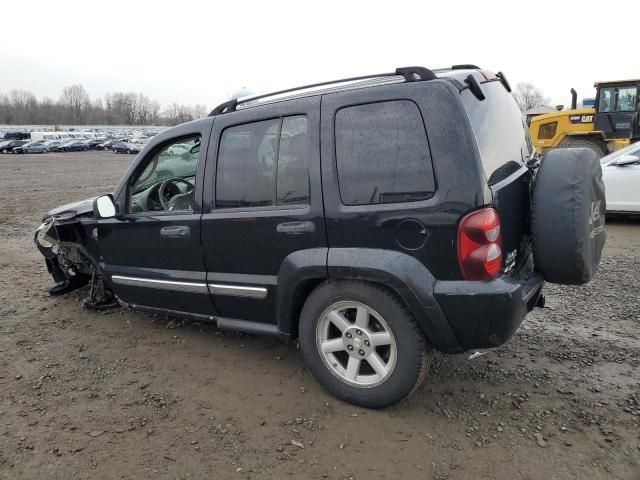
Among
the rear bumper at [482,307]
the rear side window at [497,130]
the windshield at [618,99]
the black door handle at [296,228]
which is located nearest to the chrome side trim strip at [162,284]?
the black door handle at [296,228]

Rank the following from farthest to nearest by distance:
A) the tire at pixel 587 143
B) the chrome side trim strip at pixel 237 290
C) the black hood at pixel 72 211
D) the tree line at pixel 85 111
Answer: the tree line at pixel 85 111 → the tire at pixel 587 143 → the black hood at pixel 72 211 → the chrome side trim strip at pixel 237 290

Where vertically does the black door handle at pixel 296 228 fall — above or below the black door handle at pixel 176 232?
above

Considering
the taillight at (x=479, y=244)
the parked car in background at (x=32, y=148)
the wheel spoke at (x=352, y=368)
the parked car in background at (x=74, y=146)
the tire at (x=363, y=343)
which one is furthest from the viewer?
the parked car in background at (x=74, y=146)

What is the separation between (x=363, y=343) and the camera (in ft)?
9.42

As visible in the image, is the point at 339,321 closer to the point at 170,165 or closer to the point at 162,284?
the point at 162,284

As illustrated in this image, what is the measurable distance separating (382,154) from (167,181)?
2.35m

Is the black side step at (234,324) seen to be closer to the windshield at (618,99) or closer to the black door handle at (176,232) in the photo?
the black door handle at (176,232)

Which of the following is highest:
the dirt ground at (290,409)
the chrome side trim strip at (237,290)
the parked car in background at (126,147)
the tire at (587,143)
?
the parked car in background at (126,147)

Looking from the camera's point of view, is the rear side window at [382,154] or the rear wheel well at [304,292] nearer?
the rear side window at [382,154]

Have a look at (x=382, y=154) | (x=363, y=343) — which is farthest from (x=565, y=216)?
(x=363, y=343)

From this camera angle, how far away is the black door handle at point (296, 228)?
291cm

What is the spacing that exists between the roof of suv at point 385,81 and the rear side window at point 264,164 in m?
0.20

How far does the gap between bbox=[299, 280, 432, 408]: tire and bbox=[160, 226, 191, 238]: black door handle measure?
1100mm

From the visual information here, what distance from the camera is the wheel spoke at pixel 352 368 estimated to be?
2.94 meters
